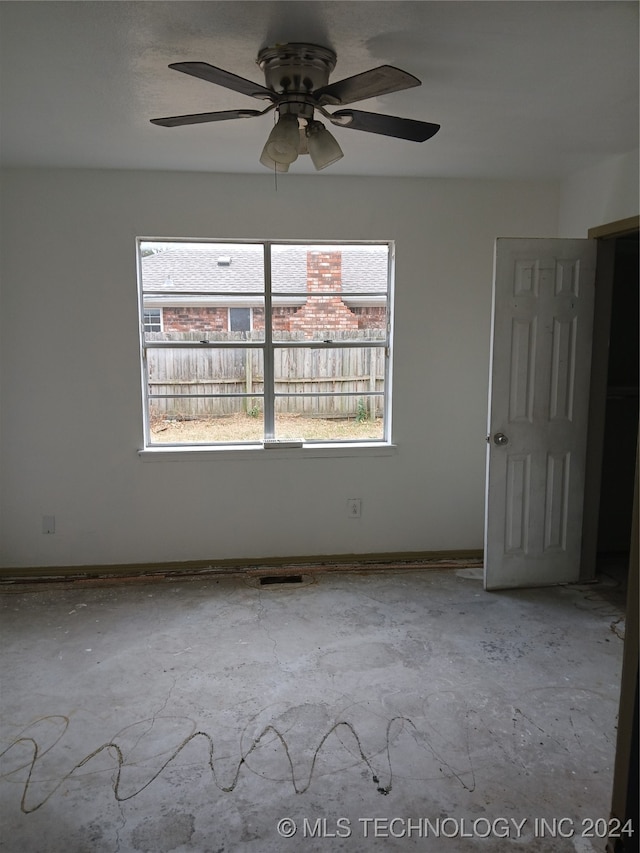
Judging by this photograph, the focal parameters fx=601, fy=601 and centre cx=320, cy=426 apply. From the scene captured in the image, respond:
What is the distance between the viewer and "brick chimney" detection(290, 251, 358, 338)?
4016mm

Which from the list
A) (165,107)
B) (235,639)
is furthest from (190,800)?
(165,107)

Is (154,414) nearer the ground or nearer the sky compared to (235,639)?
nearer the sky

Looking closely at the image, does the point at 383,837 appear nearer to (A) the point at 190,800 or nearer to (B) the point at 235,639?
(A) the point at 190,800

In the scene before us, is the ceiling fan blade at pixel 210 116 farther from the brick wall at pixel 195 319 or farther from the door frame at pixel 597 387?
the door frame at pixel 597 387

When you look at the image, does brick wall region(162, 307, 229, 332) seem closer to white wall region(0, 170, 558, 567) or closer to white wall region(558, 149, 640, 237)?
white wall region(0, 170, 558, 567)

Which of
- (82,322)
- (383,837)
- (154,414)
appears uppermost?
(82,322)

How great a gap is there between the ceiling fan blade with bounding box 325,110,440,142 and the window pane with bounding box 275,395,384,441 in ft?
6.92

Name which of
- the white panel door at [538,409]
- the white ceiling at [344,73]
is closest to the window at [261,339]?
the white ceiling at [344,73]

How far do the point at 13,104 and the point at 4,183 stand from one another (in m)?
1.23

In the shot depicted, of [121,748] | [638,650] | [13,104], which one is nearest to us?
[638,650]

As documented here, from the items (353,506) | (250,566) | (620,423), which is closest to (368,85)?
(353,506)

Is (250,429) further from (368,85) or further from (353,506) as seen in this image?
(368,85)

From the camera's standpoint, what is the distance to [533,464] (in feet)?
12.0

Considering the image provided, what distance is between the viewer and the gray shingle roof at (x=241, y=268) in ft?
12.8
